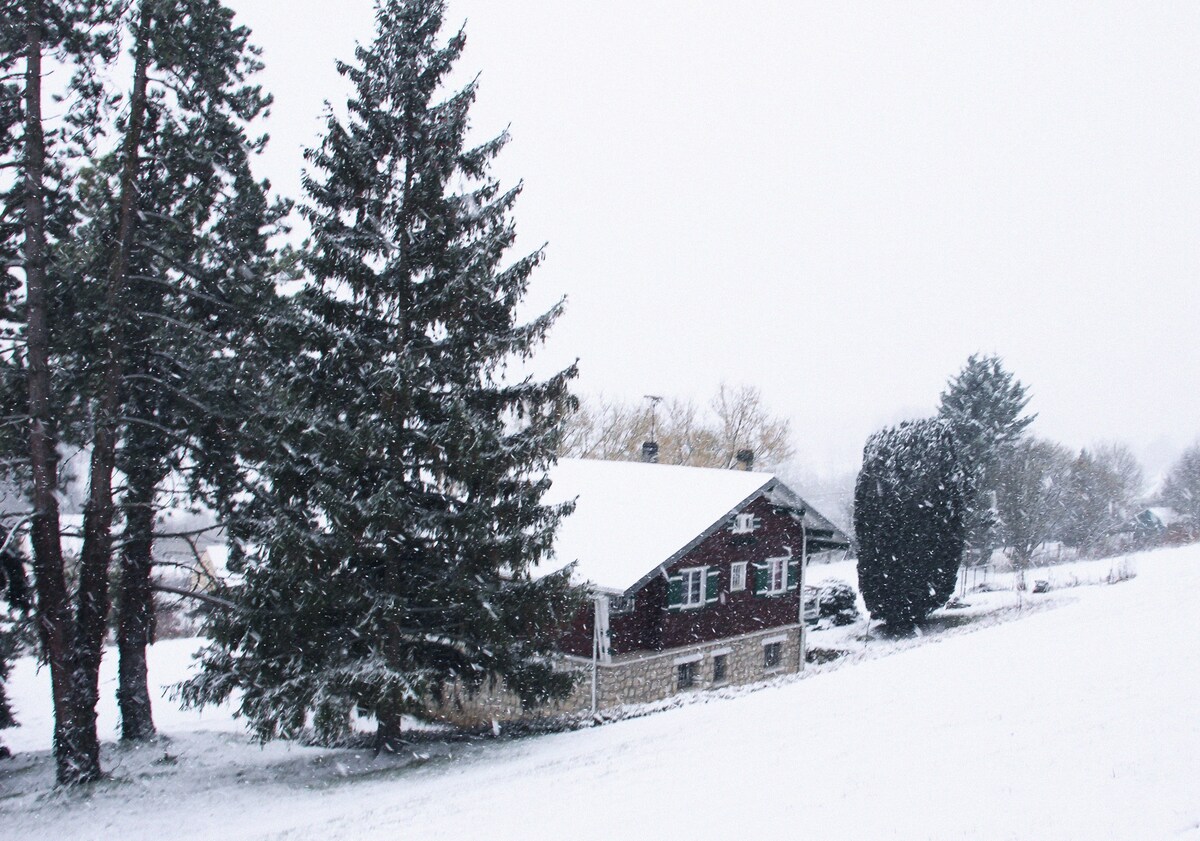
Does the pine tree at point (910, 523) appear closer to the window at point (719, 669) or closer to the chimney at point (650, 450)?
the chimney at point (650, 450)

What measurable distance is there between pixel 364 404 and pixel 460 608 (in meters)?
4.15

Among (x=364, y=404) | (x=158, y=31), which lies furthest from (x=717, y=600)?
(x=158, y=31)

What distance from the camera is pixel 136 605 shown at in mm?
17703

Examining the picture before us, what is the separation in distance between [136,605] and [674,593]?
540 inches

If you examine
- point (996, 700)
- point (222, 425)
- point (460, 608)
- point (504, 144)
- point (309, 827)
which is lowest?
point (309, 827)

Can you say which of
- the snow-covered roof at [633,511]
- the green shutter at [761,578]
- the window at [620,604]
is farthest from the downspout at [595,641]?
the green shutter at [761,578]

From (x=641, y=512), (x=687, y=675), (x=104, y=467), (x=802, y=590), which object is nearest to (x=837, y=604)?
(x=802, y=590)

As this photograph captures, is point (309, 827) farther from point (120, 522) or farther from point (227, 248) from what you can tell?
point (227, 248)

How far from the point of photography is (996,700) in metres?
14.2

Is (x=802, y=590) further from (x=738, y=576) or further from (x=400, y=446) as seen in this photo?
(x=400, y=446)

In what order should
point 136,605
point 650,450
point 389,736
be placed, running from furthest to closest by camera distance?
1. point 650,450
2. point 136,605
3. point 389,736

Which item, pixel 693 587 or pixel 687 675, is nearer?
pixel 687 675

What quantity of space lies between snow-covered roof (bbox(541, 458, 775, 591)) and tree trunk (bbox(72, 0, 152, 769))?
964cm

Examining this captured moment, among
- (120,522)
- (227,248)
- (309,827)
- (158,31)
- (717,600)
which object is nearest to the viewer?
(309,827)
